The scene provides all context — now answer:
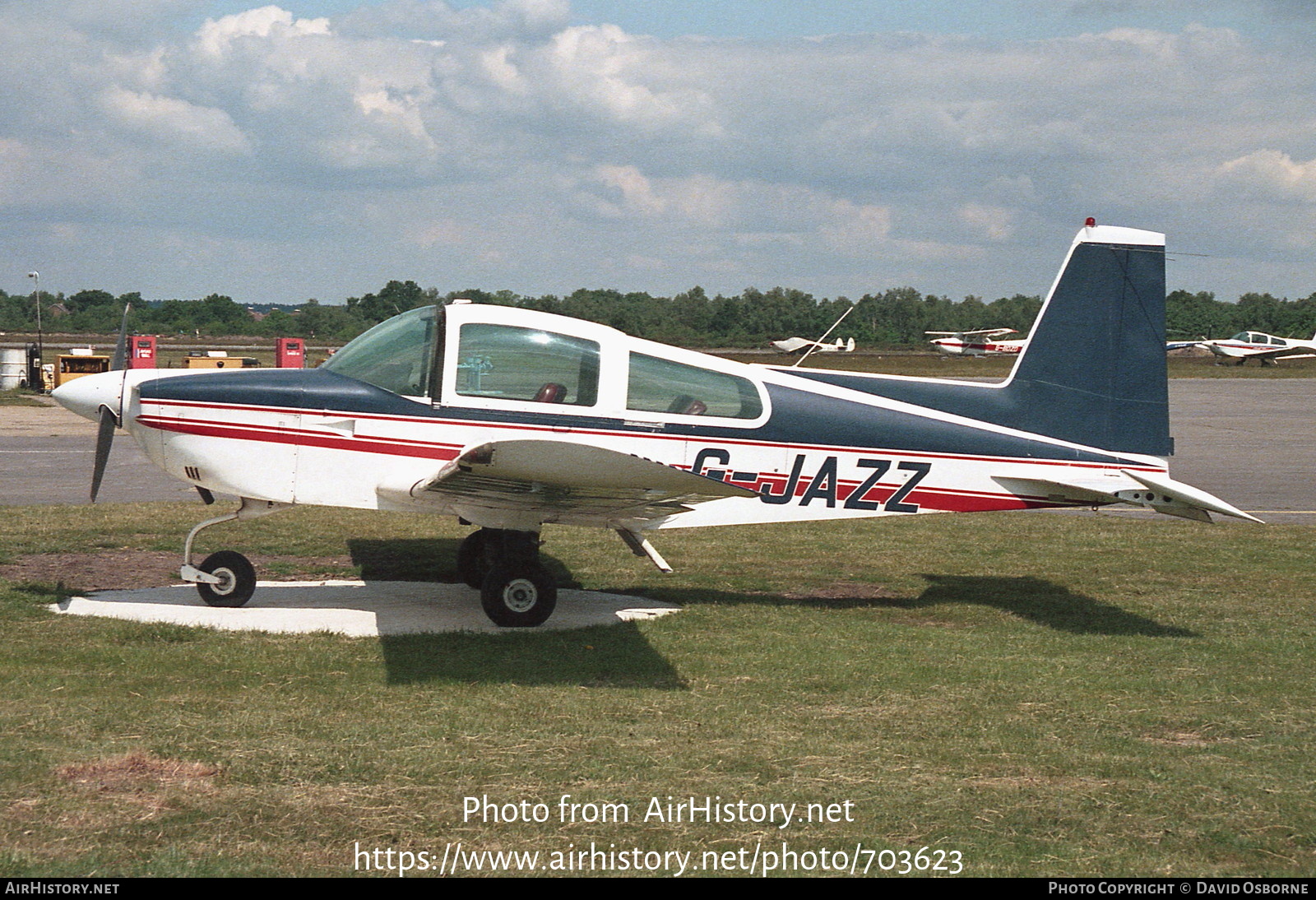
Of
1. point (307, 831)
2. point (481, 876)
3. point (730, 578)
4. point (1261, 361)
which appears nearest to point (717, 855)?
point (481, 876)

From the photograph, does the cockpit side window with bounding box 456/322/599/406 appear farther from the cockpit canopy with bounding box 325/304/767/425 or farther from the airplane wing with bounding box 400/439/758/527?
the airplane wing with bounding box 400/439/758/527

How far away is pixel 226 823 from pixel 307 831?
333 mm

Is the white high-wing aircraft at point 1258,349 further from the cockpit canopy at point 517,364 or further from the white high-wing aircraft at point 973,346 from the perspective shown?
the cockpit canopy at point 517,364

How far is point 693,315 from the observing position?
140ft

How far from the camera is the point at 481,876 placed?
4207 millimetres

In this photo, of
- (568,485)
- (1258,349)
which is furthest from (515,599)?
(1258,349)

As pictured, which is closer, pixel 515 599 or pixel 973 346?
pixel 515 599

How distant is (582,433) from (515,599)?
1.31 metres

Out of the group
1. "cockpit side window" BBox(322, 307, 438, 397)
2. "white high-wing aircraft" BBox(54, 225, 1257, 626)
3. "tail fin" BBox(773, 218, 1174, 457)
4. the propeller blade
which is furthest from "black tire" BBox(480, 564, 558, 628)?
the propeller blade

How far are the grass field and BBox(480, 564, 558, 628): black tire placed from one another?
0.32 meters

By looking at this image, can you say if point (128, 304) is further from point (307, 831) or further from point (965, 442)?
point (965, 442)

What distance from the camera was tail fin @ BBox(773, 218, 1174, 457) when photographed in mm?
9305

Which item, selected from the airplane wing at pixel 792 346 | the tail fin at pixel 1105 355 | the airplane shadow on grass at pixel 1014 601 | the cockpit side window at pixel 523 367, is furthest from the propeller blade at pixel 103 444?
the airplane wing at pixel 792 346

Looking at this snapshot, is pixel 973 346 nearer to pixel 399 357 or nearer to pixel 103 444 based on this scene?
pixel 399 357
